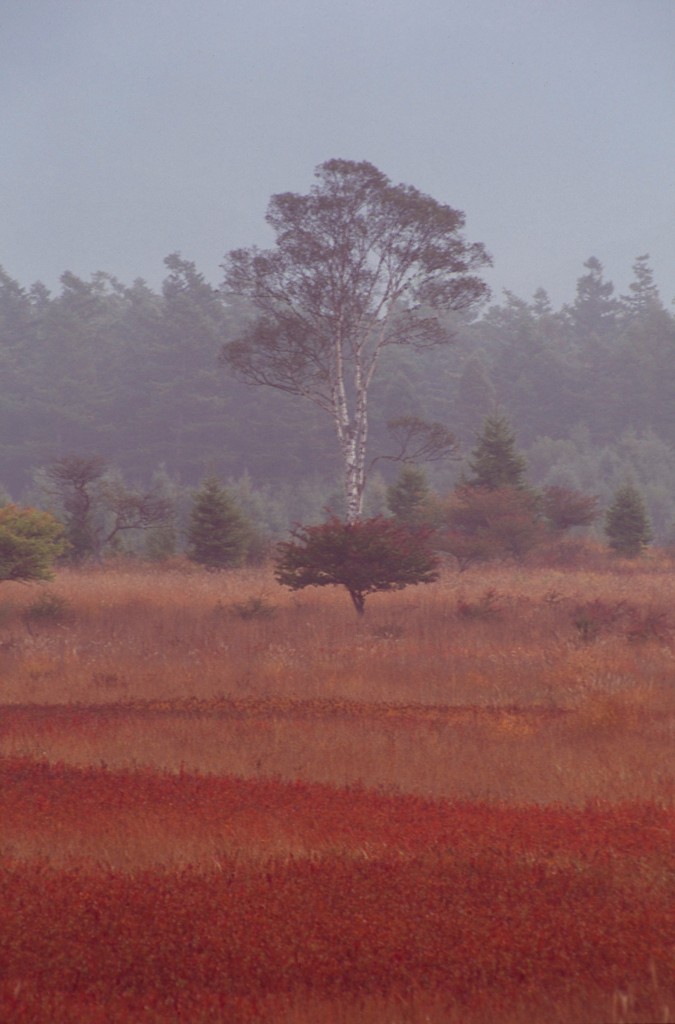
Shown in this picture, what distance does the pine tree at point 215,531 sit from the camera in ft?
93.3

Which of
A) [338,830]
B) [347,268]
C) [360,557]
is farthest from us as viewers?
[347,268]

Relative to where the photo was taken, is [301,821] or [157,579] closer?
[301,821]

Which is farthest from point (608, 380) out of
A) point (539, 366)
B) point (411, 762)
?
point (411, 762)

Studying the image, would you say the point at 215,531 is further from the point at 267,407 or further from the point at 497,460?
the point at 267,407

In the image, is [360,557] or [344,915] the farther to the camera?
[360,557]

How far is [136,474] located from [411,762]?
61787 millimetres

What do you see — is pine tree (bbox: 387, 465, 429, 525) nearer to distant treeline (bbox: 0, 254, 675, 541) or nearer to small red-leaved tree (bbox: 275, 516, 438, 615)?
small red-leaved tree (bbox: 275, 516, 438, 615)

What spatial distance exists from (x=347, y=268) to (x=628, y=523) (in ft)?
41.7

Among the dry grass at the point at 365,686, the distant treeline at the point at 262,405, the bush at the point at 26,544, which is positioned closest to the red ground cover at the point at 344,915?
the dry grass at the point at 365,686

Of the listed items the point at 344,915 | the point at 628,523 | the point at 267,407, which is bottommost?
the point at 344,915

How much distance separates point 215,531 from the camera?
2852cm

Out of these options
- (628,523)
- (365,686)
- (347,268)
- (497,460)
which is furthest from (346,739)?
(628,523)

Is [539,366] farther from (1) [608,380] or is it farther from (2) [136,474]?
(2) [136,474]

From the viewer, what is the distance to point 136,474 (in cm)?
6856
